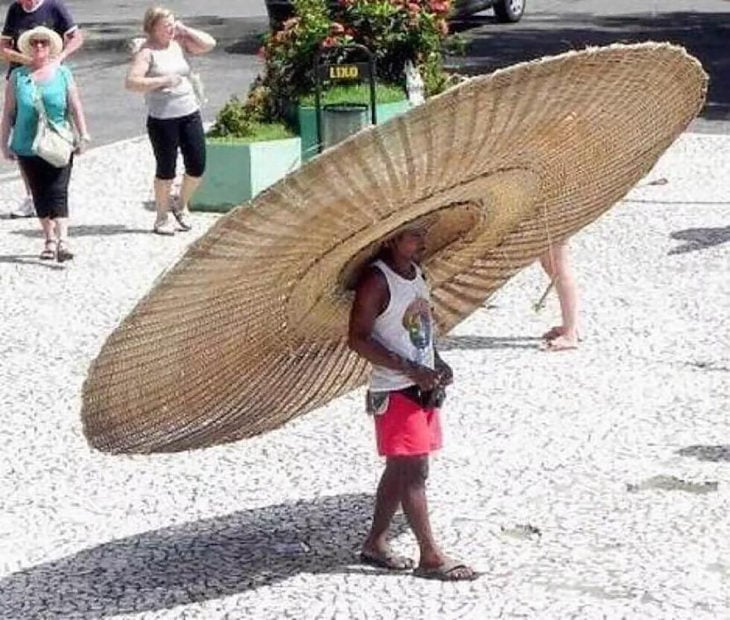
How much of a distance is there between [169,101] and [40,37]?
0.97 metres

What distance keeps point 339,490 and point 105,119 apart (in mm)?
10983

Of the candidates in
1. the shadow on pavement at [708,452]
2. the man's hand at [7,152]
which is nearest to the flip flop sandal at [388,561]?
the shadow on pavement at [708,452]

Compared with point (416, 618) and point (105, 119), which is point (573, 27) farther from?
point (416, 618)

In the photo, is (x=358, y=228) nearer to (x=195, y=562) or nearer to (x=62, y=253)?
(x=195, y=562)

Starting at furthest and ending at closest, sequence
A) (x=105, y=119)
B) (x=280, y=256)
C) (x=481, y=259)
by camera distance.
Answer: (x=105, y=119), (x=481, y=259), (x=280, y=256)

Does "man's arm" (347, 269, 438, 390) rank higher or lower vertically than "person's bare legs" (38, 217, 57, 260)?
higher

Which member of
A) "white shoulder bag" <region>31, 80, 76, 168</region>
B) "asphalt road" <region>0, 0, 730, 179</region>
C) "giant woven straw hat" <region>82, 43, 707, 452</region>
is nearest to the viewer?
"giant woven straw hat" <region>82, 43, 707, 452</region>

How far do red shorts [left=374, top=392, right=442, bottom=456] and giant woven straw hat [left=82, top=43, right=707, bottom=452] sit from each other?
0.35 meters

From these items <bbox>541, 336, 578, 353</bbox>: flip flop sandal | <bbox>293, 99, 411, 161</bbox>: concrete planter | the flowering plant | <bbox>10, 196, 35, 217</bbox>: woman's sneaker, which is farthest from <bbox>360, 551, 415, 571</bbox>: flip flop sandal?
the flowering plant

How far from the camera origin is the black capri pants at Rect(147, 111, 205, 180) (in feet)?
37.6

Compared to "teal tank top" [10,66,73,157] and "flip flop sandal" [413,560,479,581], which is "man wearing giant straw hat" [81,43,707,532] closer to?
"flip flop sandal" [413,560,479,581]

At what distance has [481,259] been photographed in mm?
6191

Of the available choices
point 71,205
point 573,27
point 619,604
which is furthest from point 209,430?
point 573,27

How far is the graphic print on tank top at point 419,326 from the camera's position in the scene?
18.4 feet
